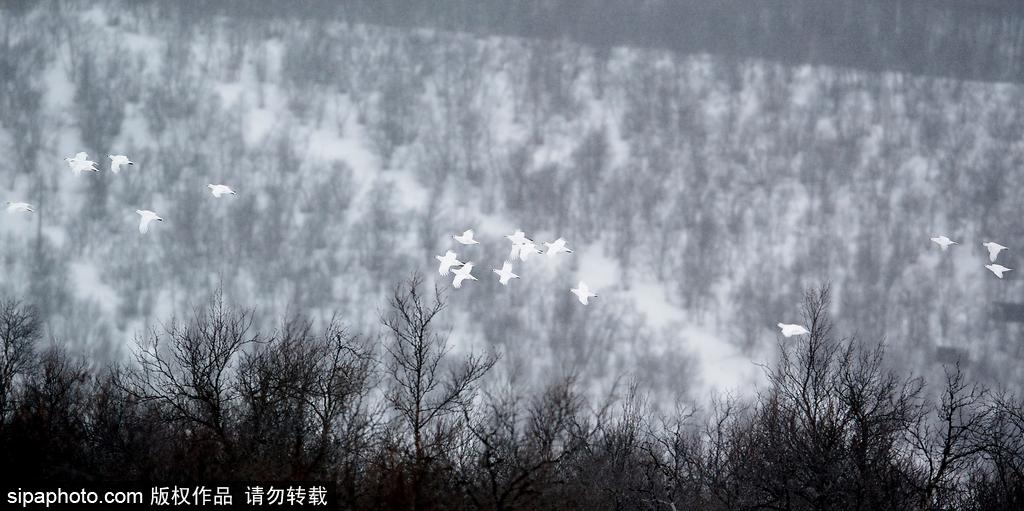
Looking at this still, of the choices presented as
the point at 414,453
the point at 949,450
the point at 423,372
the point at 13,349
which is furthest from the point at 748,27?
the point at 414,453

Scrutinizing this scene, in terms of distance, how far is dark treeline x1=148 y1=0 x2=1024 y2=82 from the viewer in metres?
55.8

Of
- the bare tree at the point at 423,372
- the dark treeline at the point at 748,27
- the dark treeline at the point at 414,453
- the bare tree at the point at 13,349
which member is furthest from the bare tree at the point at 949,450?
the bare tree at the point at 13,349

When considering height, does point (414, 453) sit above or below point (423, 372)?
below

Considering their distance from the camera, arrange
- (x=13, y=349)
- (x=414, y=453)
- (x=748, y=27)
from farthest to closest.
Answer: (x=748, y=27)
(x=13, y=349)
(x=414, y=453)

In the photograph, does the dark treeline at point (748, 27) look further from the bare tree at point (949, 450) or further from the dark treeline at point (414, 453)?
the dark treeline at point (414, 453)

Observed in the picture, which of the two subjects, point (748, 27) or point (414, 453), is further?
point (748, 27)

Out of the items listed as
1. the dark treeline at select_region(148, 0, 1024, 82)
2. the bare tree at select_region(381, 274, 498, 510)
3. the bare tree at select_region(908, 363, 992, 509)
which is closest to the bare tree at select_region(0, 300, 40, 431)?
the bare tree at select_region(381, 274, 498, 510)

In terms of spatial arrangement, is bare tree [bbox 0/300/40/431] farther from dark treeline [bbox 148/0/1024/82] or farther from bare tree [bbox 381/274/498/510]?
dark treeline [bbox 148/0/1024/82]

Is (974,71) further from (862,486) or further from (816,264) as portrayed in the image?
(862,486)

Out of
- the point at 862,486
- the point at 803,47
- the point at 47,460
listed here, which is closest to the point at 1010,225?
the point at 803,47

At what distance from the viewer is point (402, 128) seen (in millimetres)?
52250

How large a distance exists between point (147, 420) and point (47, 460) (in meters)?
7.58

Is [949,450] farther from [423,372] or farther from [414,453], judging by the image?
[423,372]

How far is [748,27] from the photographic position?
5678 cm
